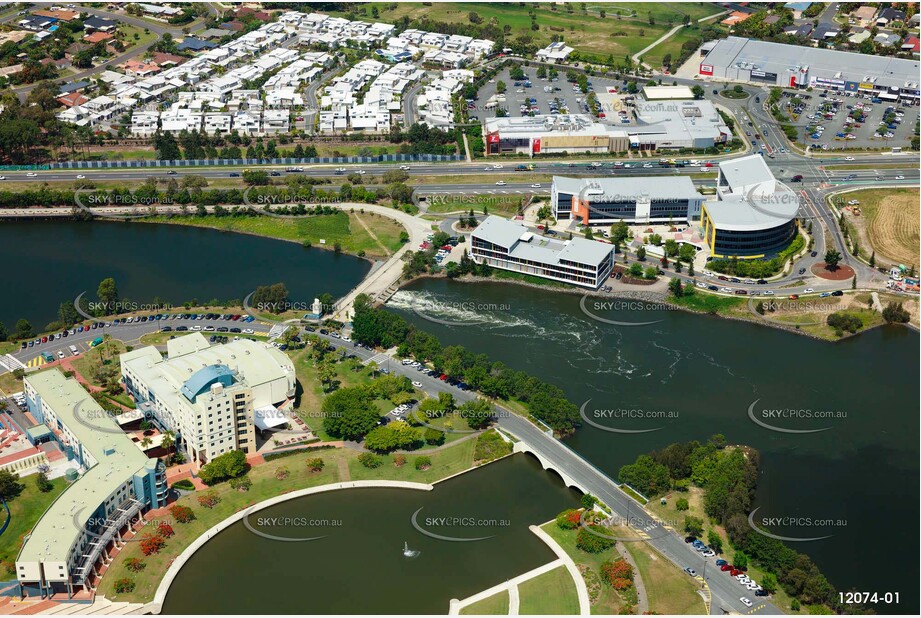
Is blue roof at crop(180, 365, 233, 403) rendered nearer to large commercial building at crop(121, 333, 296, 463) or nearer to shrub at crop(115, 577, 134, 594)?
large commercial building at crop(121, 333, 296, 463)

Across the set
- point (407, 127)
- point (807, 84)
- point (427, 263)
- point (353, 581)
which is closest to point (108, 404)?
point (353, 581)

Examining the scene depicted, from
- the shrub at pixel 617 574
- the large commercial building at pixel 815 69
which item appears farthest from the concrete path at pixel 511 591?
the large commercial building at pixel 815 69

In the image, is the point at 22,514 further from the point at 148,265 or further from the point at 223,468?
the point at 148,265

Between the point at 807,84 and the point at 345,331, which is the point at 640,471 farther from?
the point at 807,84

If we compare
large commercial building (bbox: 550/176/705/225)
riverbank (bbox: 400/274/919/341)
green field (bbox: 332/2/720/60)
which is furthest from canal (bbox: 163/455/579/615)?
green field (bbox: 332/2/720/60)

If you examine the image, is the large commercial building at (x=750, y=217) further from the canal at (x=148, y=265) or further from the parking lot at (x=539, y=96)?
the canal at (x=148, y=265)

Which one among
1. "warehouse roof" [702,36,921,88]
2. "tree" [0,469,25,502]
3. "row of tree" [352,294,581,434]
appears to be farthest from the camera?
"warehouse roof" [702,36,921,88]
